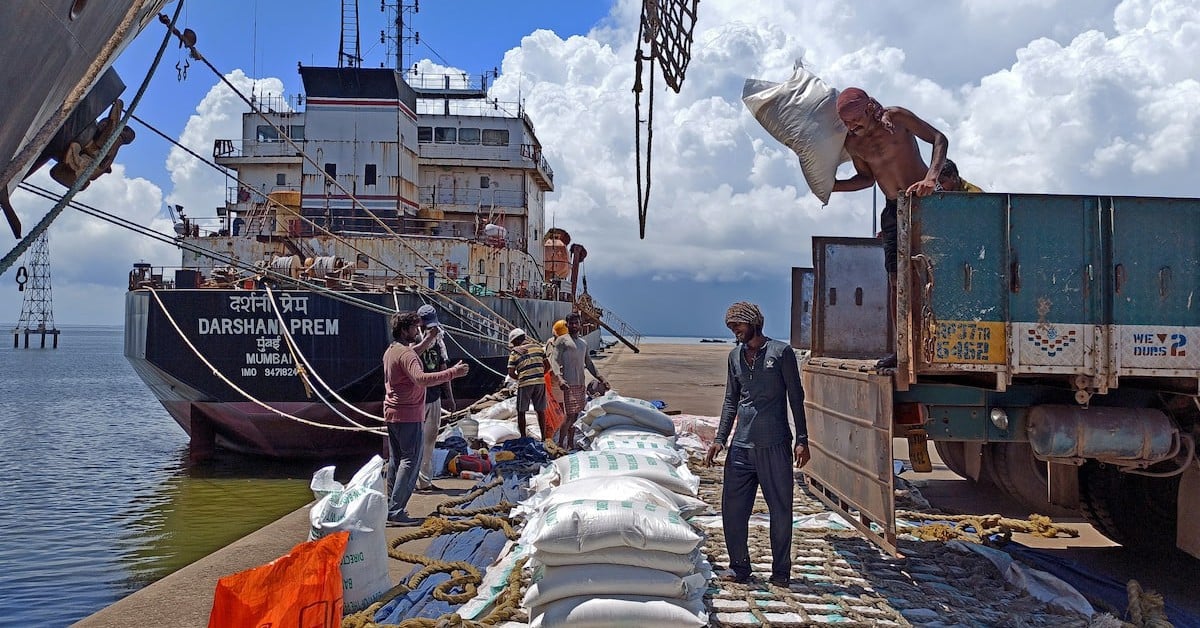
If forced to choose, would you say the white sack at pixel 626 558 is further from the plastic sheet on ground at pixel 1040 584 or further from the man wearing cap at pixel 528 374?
the man wearing cap at pixel 528 374

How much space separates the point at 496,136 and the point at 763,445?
1825 centimetres

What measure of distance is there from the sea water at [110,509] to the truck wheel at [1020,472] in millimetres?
6483

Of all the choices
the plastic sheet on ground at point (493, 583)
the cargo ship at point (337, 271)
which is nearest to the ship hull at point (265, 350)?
the cargo ship at point (337, 271)

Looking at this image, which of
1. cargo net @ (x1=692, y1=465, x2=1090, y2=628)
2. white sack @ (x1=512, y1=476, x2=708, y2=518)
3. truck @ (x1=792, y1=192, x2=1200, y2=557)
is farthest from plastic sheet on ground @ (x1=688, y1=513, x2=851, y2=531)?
truck @ (x1=792, y1=192, x2=1200, y2=557)

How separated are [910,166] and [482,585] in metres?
3.21

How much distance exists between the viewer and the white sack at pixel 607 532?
3.39 metres

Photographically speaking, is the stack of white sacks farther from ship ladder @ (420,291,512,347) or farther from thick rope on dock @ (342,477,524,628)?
ship ladder @ (420,291,512,347)

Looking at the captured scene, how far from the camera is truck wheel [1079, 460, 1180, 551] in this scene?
16.0 feet

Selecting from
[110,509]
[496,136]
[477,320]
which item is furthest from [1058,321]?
[496,136]

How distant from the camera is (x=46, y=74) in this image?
326cm

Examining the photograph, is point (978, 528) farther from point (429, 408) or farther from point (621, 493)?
point (429, 408)

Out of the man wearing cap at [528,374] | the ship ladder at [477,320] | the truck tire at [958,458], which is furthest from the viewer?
the ship ladder at [477,320]

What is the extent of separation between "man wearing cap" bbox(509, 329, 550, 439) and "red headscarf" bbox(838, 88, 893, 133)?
14.2ft

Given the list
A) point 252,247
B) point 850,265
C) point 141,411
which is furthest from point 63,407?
point 850,265
